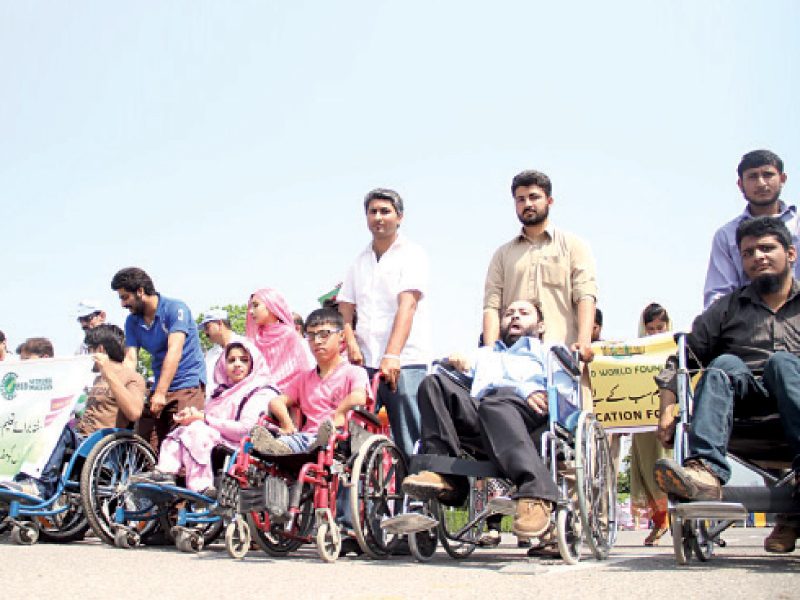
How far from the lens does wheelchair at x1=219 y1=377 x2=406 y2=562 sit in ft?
15.8

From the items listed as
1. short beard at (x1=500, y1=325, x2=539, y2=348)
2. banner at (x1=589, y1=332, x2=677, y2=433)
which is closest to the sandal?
banner at (x1=589, y1=332, x2=677, y2=433)

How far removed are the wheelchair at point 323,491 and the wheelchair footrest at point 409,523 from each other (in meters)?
0.25

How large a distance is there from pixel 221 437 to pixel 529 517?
2456mm

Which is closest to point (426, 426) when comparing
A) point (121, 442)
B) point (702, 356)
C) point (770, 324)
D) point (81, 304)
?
point (702, 356)

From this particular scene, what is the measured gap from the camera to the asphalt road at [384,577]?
3.29 metres

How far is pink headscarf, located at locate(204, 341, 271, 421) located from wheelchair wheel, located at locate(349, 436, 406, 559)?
134 centimetres

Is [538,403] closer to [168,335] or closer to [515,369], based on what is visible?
[515,369]

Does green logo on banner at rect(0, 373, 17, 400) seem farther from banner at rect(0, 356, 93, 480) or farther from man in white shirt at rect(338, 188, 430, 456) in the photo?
man in white shirt at rect(338, 188, 430, 456)

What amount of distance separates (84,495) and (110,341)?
1530mm

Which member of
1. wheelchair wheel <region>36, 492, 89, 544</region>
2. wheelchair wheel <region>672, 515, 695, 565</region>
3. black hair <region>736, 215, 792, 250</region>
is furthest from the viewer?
wheelchair wheel <region>36, 492, 89, 544</region>

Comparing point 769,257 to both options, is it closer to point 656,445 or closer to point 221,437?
point 656,445

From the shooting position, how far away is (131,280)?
668 cm

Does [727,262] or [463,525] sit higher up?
[727,262]

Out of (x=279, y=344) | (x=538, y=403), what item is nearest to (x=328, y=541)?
(x=538, y=403)
